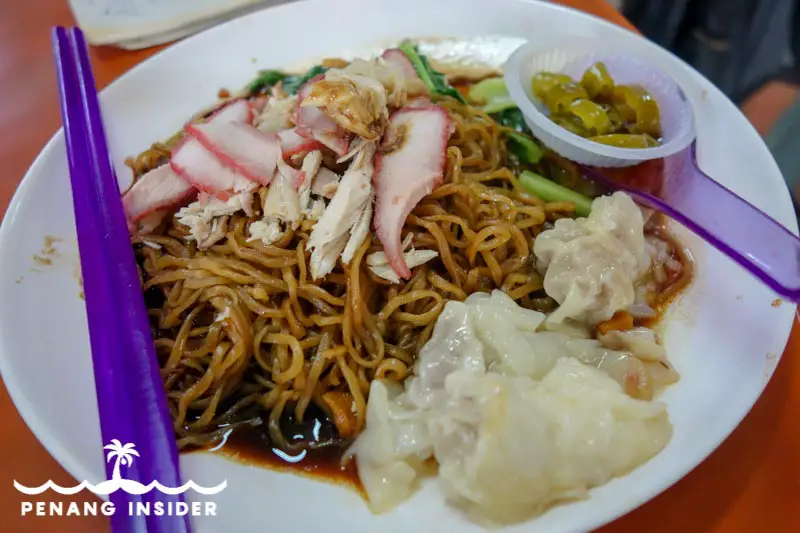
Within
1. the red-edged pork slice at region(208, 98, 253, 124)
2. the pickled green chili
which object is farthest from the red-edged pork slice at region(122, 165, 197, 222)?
the pickled green chili

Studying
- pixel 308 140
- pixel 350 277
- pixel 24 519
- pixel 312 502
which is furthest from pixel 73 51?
pixel 312 502

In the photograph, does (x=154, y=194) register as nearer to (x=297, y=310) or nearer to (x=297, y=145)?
(x=297, y=145)

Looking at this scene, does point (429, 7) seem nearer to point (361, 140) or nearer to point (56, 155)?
point (361, 140)

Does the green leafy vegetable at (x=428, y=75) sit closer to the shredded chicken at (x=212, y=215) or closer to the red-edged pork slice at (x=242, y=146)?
the red-edged pork slice at (x=242, y=146)

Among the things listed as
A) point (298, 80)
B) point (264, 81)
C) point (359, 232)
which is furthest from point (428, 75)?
point (359, 232)

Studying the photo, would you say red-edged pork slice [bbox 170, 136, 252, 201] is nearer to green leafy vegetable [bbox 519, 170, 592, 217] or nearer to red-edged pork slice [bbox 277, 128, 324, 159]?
red-edged pork slice [bbox 277, 128, 324, 159]
